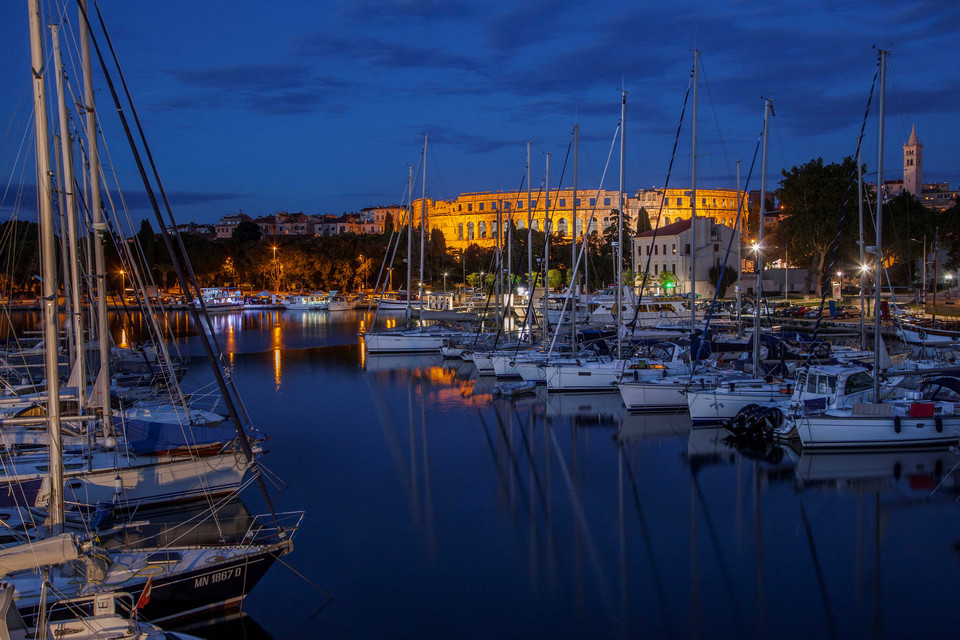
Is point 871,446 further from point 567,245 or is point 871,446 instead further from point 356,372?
point 567,245

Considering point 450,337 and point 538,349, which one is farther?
point 450,337

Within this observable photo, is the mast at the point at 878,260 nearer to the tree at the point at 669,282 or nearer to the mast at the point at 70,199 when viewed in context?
the mast at the point at 70,199

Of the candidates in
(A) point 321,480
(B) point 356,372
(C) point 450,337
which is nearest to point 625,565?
(A) point 321,480

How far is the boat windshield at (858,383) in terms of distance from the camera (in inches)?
719

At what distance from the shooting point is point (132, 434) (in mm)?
14562

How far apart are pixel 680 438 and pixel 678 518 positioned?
581 cm

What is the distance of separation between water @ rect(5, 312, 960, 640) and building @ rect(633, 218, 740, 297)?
3855 cm

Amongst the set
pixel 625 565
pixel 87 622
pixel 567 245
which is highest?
pixel 567 245

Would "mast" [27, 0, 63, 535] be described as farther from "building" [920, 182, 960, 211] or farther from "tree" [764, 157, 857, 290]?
"building" [920, 182, 960, 211]

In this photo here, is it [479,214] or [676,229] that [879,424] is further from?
[479,214]

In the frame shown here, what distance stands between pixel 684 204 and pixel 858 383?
113m

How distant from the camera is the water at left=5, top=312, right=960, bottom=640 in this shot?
34.9 ft

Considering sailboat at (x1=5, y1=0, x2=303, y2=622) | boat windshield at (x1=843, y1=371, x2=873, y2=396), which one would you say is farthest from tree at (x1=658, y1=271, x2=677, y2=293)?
sailboat at (x1=5, y1=0, x2=303, y2=622)

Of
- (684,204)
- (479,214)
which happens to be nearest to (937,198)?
(684,204)
